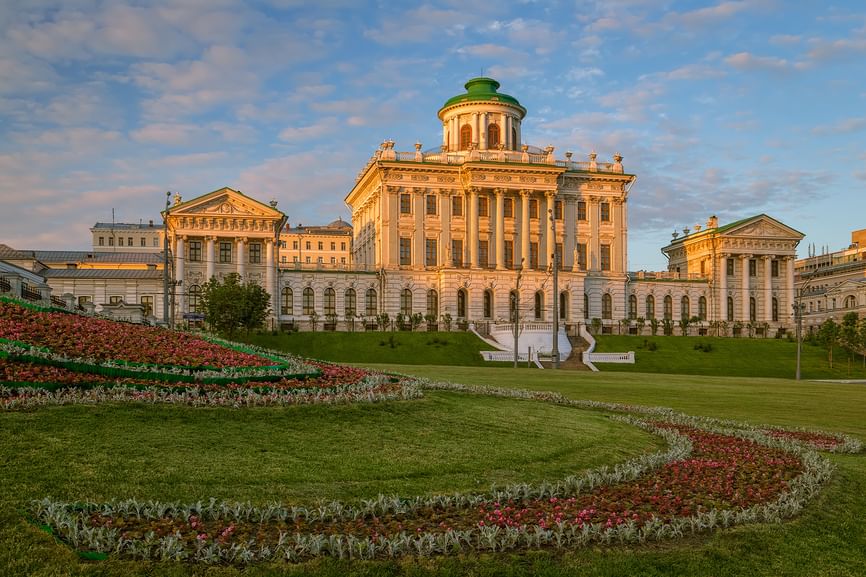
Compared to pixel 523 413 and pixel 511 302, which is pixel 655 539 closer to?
pixel 523 413

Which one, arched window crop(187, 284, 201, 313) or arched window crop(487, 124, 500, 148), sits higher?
arched window crop(487, 124, 500, 148)

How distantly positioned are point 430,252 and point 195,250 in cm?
2304

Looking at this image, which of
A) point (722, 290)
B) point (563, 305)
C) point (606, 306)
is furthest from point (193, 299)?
point (722, 290)

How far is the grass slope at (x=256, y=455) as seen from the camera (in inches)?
405

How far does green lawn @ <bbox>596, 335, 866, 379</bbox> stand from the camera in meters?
60.3

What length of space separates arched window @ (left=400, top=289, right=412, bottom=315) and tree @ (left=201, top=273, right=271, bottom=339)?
2006 cm

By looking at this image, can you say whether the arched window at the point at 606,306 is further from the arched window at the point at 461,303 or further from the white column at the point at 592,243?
the arched window at the point at 461,303

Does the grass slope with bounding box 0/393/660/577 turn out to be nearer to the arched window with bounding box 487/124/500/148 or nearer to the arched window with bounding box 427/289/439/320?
the arched window with bounding box 427/289/439/320

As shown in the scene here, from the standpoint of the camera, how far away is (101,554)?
8547 mm

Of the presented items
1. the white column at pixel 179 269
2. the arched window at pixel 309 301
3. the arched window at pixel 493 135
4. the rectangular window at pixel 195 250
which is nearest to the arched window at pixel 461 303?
the arched window at pixel 309 301

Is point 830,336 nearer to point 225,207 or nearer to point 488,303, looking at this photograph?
point 488,303

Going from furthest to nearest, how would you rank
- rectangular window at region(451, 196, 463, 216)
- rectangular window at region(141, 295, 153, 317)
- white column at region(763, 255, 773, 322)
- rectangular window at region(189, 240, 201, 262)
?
white column at region(763, 255, 773, 322) < rectangular window at region(451, 196, 463, 216) < rectangular window at region(189, 240, 201, 262) < rectangular window at region(141, 295, 153, 317)

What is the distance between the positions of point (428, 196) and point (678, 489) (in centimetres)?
6998

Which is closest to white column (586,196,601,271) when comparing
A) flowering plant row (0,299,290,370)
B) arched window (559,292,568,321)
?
arched window (559,292,568,321)
